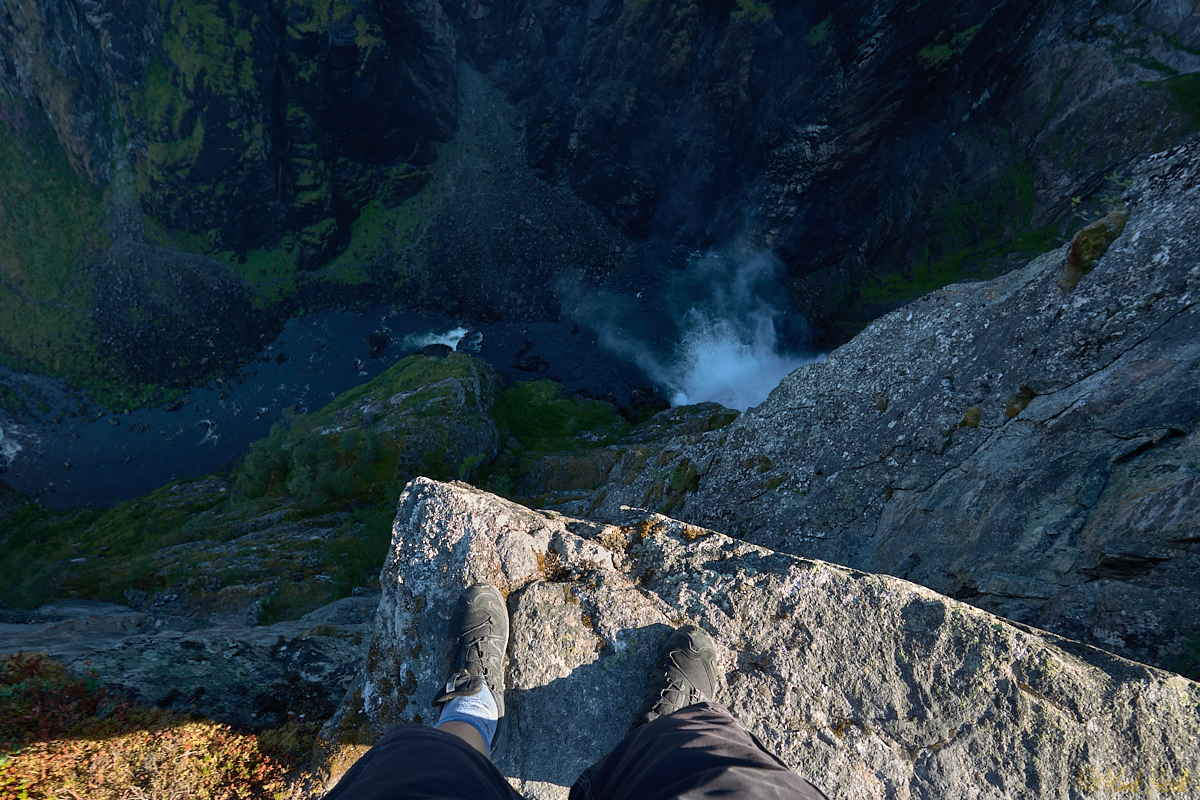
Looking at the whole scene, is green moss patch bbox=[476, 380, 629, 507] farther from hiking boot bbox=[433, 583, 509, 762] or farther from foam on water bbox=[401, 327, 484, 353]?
hiking boot bbox=[433, 583, 509, 762]

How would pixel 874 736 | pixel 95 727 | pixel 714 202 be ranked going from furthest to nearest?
pixel 714 202 → pixel 95 727 → pixel 874 736

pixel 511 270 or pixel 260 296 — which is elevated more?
pixel 511 270

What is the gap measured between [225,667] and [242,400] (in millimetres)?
40844

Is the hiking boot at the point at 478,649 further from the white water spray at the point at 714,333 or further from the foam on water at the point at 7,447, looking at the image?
the foam on water at the point at 7,447

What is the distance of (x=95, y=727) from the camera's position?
4.59 m

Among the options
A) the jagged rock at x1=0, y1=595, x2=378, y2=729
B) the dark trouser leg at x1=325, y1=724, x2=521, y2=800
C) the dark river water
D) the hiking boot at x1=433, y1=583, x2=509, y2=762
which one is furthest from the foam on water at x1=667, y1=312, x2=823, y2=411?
the dark trouser leg at x1=325, y1=724, x2=521, y2=800

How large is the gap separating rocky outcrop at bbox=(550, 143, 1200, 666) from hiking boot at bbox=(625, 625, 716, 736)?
410 centimetres

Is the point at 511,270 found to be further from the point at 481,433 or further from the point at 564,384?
the point at 481,433

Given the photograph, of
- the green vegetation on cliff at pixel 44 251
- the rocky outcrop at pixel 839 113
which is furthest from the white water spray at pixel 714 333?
the green vegetation on cliff at pixel 44 251

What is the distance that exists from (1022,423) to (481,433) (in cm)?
2312

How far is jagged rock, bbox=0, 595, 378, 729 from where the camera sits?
5273mm

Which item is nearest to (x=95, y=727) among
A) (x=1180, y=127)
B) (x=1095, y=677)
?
(x=1095, y=677)

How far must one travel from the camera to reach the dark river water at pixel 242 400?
34844 millimetres

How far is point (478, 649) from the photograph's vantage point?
4758 millimetres
